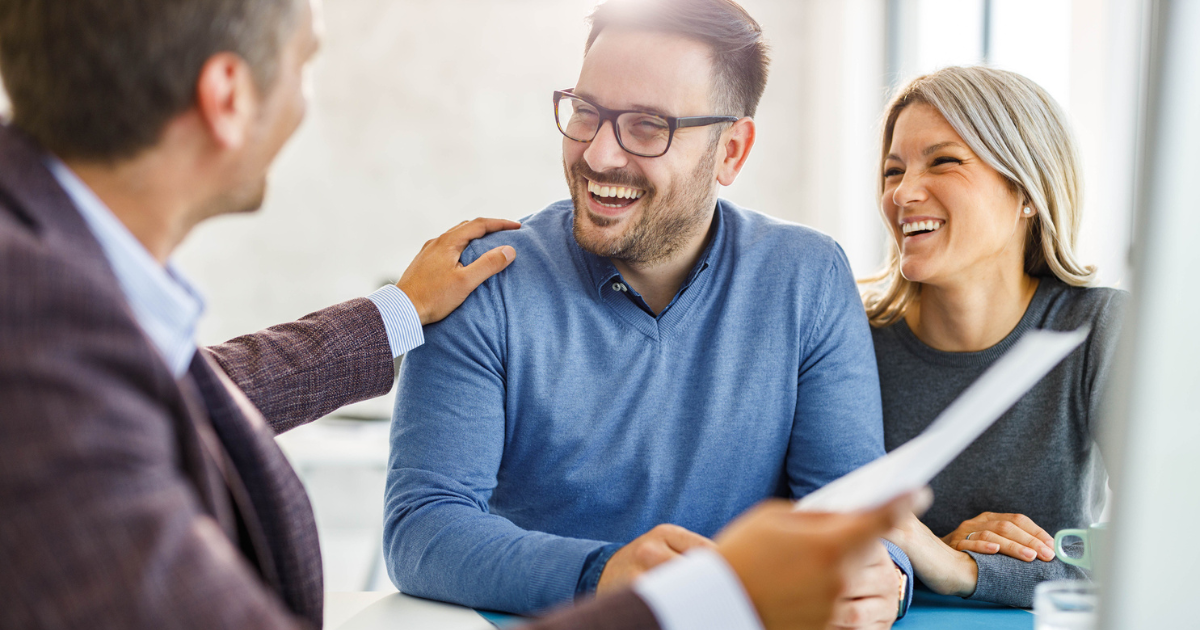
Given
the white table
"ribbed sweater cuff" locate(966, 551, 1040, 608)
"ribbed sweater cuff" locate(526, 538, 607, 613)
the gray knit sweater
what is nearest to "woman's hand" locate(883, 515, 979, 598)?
"ribbed sweater cuff" locate(966, 551, 1040, 608)

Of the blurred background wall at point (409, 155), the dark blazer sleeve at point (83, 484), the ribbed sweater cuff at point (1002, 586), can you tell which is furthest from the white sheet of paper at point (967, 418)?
the blurred background wall at point (409, 155)

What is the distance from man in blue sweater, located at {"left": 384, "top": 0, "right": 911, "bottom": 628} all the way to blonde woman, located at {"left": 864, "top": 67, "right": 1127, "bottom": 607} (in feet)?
0.64

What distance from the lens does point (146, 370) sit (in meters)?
0.58

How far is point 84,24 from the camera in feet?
2.10

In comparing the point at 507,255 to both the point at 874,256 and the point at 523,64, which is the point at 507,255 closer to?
the point at 874,256

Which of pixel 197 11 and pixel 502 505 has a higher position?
pixel 197 11

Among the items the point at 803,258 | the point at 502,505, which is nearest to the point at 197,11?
the point at 502,505

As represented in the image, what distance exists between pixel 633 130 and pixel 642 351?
0.38 meters

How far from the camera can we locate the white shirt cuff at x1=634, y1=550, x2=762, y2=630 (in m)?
0.60

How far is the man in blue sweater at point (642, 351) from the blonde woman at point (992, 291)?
0.19 metres

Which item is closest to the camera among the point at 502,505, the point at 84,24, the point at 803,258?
the point at 84,24

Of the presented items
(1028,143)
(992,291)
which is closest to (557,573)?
(992,291)

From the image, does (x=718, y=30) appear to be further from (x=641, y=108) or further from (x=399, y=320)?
(x=399, y=320)

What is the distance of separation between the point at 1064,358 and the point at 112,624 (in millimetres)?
1465
